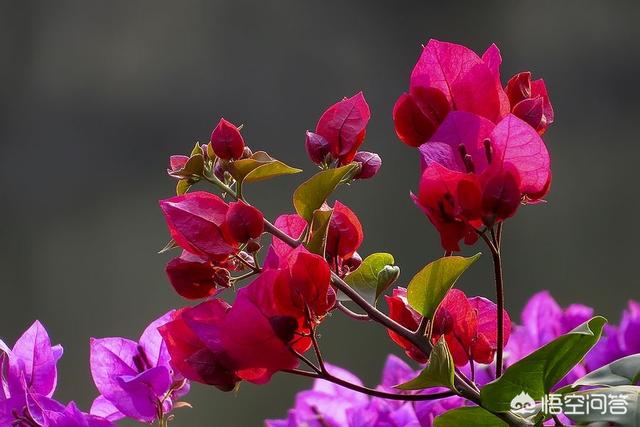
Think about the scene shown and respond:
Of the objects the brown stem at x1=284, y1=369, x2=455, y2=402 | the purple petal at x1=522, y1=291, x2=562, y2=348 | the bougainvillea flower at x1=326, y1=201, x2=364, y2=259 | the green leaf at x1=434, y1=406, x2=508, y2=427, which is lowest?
the purple petal at x1=522, y1=291, x2=562, y2=348

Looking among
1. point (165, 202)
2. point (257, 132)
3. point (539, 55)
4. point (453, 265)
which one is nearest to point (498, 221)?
point (453, 265)

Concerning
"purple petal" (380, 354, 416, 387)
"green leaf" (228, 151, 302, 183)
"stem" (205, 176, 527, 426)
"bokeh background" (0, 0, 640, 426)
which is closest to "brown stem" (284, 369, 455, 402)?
"stem" (205, 176, 527, 426)

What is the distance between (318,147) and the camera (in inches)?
17.6

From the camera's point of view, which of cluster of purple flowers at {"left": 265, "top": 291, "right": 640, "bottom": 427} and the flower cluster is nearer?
the flower cluster

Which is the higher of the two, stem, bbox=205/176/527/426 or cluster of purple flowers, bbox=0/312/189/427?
stem, bbox=205/176/527/426

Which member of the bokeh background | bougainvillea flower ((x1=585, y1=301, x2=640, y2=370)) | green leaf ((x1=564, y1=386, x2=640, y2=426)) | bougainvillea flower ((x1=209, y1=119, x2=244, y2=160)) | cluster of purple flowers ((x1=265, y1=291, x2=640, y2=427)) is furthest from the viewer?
the bokeh background

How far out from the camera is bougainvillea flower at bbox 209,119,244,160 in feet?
1.39

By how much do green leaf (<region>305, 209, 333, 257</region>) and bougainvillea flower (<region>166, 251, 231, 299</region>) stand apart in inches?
1.9

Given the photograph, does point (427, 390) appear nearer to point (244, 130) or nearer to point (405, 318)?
point (405, 318)

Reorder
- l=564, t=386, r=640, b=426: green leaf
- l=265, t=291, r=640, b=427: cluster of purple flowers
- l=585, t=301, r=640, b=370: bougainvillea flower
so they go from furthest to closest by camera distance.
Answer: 1. l=585, t=301, r=640, b=370: bougainvillea flower
2. l=265, t=291, r=640, b=427: cluster of purple flowers
3. l=564, t=386, r=640, b=426: green leaf

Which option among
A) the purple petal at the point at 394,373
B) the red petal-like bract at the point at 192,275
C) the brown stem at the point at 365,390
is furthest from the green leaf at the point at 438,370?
the purple petal at the point at 394,373

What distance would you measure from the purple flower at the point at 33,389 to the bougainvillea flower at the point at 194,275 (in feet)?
0.29

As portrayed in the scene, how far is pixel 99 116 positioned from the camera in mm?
2461

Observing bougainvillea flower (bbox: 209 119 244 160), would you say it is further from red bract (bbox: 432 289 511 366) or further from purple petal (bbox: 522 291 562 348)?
purple petal (bbox: 522 291 562 348)
